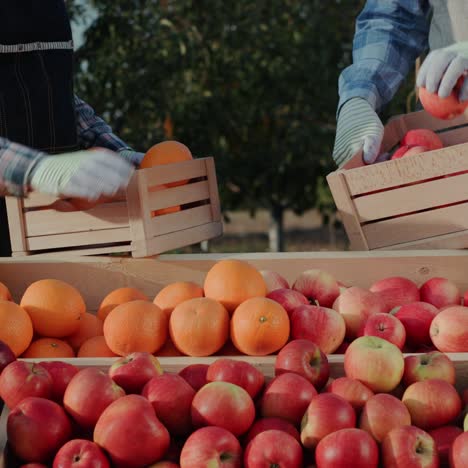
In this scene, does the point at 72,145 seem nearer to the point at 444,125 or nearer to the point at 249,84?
the point at 444,125

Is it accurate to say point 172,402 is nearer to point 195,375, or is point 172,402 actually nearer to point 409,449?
point 195,375

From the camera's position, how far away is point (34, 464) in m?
1.30

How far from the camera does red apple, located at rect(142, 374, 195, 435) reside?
138 centimetres

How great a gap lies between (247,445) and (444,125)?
1.96 m

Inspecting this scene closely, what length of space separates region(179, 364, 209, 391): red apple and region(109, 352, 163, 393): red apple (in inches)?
2.1

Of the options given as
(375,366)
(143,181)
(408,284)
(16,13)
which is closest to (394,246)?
(408,284)

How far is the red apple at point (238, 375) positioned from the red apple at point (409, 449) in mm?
274

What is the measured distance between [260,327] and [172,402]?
36 cm

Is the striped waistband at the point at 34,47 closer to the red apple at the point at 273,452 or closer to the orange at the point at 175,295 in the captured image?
the orange at the point at 175,295

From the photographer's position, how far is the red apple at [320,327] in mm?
1724

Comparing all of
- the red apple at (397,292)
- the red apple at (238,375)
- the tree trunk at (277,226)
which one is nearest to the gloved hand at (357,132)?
the red apple at (397,292)

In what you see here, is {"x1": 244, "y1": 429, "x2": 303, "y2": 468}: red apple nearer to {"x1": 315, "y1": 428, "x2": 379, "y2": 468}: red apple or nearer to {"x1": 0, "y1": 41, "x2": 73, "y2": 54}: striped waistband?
{"x1": 315, "y1": 428, "x2": 379, "y2": 468}: red apple

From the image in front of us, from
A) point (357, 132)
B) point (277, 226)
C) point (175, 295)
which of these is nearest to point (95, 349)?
point (175, 295)

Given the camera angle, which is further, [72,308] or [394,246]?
[394,246]
